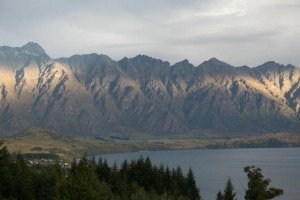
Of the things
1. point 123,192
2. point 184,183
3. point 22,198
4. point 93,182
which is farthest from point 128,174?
point 93,182

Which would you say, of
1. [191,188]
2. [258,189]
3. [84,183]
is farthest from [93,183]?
[191,188]

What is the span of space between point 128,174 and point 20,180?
181ft

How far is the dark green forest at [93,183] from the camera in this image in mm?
59000

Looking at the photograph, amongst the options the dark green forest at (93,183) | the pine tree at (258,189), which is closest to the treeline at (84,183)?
the dark green forest at (93,183)

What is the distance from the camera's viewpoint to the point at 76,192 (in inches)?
2247

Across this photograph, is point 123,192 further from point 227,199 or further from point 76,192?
point 76,192

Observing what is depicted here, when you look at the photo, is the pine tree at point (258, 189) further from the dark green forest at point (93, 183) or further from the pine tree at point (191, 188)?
the pine tree at point (191, 188)

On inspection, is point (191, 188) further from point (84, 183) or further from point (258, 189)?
point (84, 183)

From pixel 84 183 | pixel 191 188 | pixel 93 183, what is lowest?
pixel 191 188

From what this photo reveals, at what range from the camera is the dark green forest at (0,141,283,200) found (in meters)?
59.0

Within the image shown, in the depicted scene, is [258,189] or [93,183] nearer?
[93,183]

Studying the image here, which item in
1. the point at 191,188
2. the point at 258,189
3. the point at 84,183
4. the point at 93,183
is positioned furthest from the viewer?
the point at 191,188

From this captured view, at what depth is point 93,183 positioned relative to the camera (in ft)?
208

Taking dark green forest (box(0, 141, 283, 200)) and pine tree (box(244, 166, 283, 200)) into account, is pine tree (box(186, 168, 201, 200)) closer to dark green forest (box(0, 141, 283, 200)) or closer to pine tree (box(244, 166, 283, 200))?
dark green forest (box(0, 141, 283, 200))
